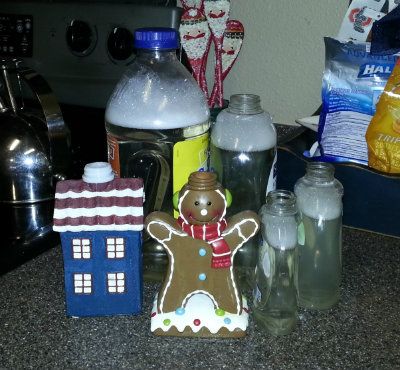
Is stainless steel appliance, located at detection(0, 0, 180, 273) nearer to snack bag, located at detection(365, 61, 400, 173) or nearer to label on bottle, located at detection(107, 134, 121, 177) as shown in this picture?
label on bottle, located at detection(107, 134, 121, 177)

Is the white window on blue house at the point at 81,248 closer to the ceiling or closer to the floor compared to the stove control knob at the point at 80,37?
closer to the floor

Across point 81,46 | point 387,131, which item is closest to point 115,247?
point 387,131

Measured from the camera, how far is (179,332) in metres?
0.66

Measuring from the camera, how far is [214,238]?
664 millimetres

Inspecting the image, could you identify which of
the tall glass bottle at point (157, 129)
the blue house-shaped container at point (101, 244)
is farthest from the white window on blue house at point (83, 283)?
the tall glass bottle at point (157, 129)

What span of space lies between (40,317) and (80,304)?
0.05m

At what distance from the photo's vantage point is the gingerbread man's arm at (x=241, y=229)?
0.66 metres

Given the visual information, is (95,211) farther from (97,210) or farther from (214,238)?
(214,238)

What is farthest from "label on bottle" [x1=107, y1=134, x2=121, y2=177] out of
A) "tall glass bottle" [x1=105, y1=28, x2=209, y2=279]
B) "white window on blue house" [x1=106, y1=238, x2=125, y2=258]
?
"white window on blue house" [x1=106, y1=238, x2=125, y2=258]

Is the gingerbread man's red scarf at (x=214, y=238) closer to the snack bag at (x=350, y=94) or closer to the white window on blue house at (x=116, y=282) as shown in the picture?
the white window on blue house at (x=116, y=282)

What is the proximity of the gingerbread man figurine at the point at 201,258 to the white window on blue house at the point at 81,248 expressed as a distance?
0.07 m

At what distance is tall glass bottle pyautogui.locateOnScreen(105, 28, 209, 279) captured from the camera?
752 millimetres

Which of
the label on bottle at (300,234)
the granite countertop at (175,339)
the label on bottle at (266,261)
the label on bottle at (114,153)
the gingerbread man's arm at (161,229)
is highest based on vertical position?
the label on bottle at (114,153)

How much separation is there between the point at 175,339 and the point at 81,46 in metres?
0.69
